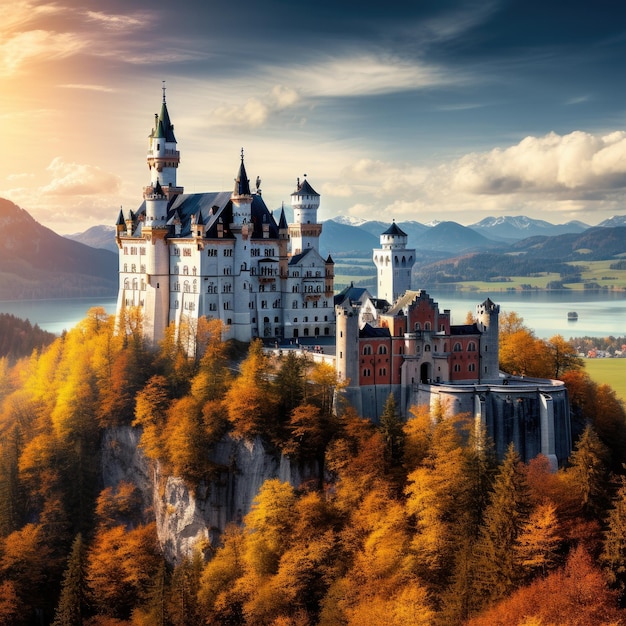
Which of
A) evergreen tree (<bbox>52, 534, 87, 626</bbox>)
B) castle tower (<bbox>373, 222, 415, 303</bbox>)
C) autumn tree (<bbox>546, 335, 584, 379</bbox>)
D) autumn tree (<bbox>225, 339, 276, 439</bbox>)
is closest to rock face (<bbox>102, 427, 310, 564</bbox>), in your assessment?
autumn tree (<bbox>225, 339, 276, 439</bbox>)

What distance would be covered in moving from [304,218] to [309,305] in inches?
330

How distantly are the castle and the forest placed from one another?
6.20 ft

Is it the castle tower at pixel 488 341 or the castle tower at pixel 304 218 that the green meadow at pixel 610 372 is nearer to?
the castle tower at pixel 304 218

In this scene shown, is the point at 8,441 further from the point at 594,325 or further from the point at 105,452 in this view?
the point at 594,325

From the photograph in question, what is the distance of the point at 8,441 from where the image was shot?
235 ft

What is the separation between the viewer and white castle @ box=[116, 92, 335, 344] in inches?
2918

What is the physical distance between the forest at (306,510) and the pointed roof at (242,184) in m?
10.7

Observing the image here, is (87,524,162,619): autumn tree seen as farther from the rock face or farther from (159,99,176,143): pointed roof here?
(159,99,176,143): pointed roof

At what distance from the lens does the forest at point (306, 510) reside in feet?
165

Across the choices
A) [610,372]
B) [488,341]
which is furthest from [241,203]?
[610,372]

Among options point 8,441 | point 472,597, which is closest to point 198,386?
point 8,441

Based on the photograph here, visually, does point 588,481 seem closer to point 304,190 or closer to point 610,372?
point 304,190

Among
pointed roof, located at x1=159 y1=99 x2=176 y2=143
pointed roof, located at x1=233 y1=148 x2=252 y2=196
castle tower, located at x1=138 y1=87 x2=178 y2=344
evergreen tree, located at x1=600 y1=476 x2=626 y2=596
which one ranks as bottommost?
evergreen tree, located at x1=600 y1=476 x2=626 y2=596

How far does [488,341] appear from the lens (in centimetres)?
6312
